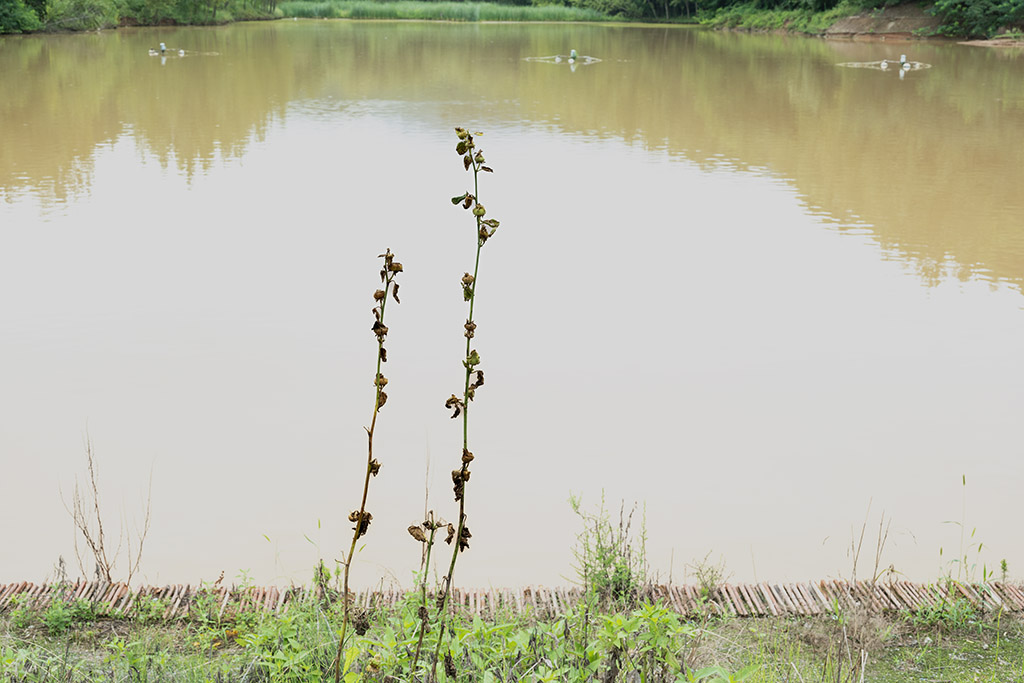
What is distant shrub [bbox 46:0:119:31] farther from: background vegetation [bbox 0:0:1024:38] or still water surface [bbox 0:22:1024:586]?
still water surface [bbox 0:22:1024:586]

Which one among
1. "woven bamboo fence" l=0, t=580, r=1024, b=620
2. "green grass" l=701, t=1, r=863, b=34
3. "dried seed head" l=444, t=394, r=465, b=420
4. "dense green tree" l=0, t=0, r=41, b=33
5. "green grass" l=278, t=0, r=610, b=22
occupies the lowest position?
"woven bamboo fence" l=0, t=580, r=1024, b=620

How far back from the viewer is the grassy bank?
6.16 ft

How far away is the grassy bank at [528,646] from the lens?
1878mm

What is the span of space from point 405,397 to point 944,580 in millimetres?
2347

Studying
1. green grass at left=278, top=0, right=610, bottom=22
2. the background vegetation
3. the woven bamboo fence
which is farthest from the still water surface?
green grass at left=278, top=0, right=610, bottom=22

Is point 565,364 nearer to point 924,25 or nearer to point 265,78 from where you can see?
point 265,78

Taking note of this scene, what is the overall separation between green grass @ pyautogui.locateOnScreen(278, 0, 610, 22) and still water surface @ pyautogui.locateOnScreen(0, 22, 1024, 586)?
35.9 m

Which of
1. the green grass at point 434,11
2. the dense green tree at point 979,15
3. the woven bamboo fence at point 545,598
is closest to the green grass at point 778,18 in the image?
the dense green tree at point 979,15

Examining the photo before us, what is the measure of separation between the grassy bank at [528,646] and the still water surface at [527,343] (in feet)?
1.94

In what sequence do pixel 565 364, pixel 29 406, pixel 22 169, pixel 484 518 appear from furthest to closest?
1. pixel 22 169
2. pixel 565 364
3. pixel 29 406
4. pixel 484 518

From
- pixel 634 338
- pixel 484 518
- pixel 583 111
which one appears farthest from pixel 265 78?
pixel 484 518

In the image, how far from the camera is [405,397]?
14.5ft

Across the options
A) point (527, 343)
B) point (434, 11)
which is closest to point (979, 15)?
point (434, 11)

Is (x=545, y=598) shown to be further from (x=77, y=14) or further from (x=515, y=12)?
(x=515, y=12)
